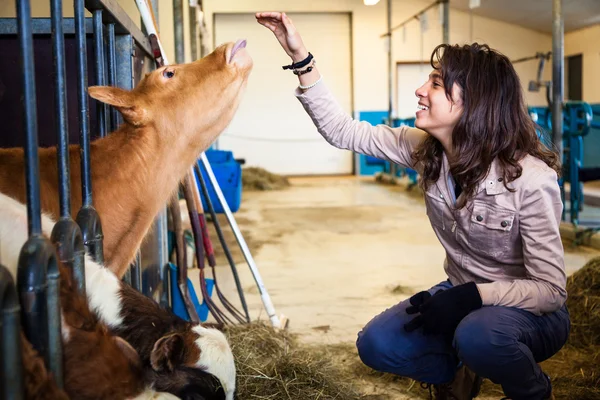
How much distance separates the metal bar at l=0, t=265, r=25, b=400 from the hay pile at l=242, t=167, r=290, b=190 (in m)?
11.1

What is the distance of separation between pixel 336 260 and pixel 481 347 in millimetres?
3367

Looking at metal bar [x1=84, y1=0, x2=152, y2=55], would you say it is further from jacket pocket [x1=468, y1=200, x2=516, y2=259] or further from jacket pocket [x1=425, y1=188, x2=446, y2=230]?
jacket pocket [x1=468, y1=200, x2=516, y2=259]

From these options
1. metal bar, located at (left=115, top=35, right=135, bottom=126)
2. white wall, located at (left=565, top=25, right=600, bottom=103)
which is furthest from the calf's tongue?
white wall, located at (left=565, top=25, right=600, bottom=103)

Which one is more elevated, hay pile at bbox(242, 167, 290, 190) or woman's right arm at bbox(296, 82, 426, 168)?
woman's right arm at bbox(296, 82, 426, 168)

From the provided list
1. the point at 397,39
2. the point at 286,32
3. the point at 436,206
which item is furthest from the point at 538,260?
the point at 397,39

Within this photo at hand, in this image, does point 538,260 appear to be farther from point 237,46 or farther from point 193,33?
point 193,33

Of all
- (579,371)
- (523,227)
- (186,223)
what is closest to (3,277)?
(523,227)

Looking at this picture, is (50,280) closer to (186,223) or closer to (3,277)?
(3,277)

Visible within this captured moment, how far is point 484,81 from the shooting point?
2021 mm

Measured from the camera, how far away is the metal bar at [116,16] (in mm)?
2174

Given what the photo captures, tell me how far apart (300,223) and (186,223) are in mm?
2304

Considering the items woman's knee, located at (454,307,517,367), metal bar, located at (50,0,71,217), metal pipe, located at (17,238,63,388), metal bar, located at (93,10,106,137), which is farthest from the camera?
metal bar, located at (93,10,106,137)

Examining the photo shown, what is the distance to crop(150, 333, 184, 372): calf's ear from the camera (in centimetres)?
121

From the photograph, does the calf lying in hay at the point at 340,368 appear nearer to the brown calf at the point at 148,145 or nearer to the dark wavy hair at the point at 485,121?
the brown calf at the point at 148,145
